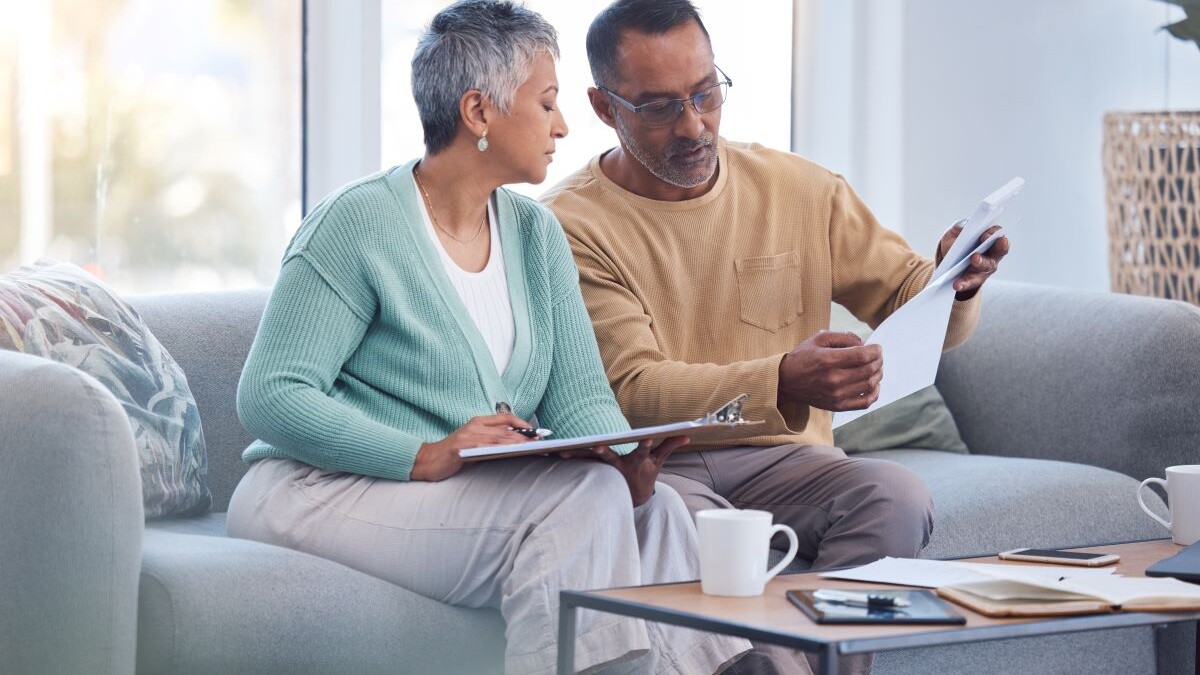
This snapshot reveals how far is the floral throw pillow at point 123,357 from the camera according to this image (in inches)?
76.2

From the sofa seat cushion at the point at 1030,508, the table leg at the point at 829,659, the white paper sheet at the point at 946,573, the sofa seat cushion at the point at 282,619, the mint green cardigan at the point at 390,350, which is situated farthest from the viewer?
the sofa seat cushion at the point at 1030,508

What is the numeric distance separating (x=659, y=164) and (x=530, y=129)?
30cm

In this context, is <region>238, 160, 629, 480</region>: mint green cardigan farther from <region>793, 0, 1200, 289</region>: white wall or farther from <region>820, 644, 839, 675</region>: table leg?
<region>793, 0, 1200, 289</region>: white wall

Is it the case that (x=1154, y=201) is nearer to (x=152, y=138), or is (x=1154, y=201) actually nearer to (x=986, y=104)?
(x=986, y=104)

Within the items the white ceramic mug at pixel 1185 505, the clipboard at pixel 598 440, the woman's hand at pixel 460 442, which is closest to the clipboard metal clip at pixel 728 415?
the clipboard at pixel 598 440

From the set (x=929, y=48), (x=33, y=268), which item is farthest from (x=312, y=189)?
(x=929, y=48)

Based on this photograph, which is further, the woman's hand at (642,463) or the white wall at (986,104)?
the white wall at (986,104)

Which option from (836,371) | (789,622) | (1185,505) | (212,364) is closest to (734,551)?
(789,622)

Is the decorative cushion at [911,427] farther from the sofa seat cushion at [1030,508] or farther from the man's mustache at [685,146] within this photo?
the man's mustache at [685,146]

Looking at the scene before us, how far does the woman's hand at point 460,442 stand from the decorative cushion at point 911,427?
1.05 meters

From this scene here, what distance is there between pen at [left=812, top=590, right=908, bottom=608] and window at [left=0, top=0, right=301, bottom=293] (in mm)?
1792

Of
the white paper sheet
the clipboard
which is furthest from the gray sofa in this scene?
the white paper sheet

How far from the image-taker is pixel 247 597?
1.62 metres

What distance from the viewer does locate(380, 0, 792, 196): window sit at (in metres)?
3.04
